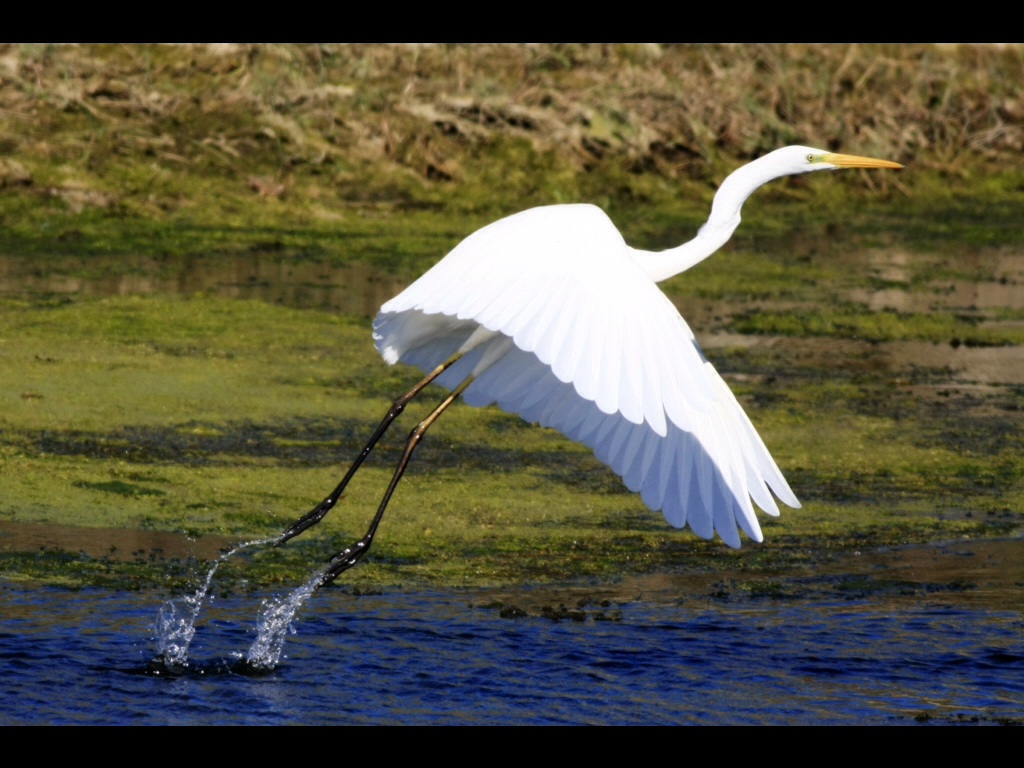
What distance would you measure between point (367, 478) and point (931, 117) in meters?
10.9

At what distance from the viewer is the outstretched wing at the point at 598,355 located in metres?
3.84

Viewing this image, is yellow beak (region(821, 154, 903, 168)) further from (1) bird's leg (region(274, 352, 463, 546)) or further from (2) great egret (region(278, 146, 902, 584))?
(1) bird's leg (region(274, 352, 463, 546))

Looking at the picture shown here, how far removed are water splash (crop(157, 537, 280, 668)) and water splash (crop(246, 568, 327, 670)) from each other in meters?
0.20

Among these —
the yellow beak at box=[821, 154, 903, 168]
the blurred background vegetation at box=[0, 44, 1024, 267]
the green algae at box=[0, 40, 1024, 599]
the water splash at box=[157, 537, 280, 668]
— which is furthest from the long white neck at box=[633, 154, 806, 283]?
the blurred background vegetation at box=[0, 44, 1024, 267]

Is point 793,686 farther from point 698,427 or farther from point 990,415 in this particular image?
point 990,415

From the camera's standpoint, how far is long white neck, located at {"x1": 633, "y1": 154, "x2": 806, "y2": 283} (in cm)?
526

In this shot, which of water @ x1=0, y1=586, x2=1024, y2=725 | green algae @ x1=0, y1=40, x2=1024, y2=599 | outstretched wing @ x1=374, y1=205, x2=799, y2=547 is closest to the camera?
outstretched wing @ x1=374, y1=205, x2=799, y2=547

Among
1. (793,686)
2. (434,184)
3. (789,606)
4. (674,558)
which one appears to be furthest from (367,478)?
(434,184)

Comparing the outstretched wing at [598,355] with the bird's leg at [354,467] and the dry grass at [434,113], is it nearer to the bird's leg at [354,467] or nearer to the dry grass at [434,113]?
the bird's leg at [354,467]

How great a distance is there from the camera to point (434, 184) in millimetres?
13445

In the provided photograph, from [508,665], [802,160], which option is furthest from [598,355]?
[802,160]

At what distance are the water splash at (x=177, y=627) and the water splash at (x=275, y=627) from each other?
20 cm

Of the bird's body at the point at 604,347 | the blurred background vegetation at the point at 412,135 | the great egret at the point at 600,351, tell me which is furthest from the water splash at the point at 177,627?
the blurred background vegetation at the point at 412,135

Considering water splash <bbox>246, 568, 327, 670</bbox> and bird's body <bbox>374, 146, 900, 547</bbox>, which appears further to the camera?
water splash <bbox>246, 568, 327, 670</bbox>
